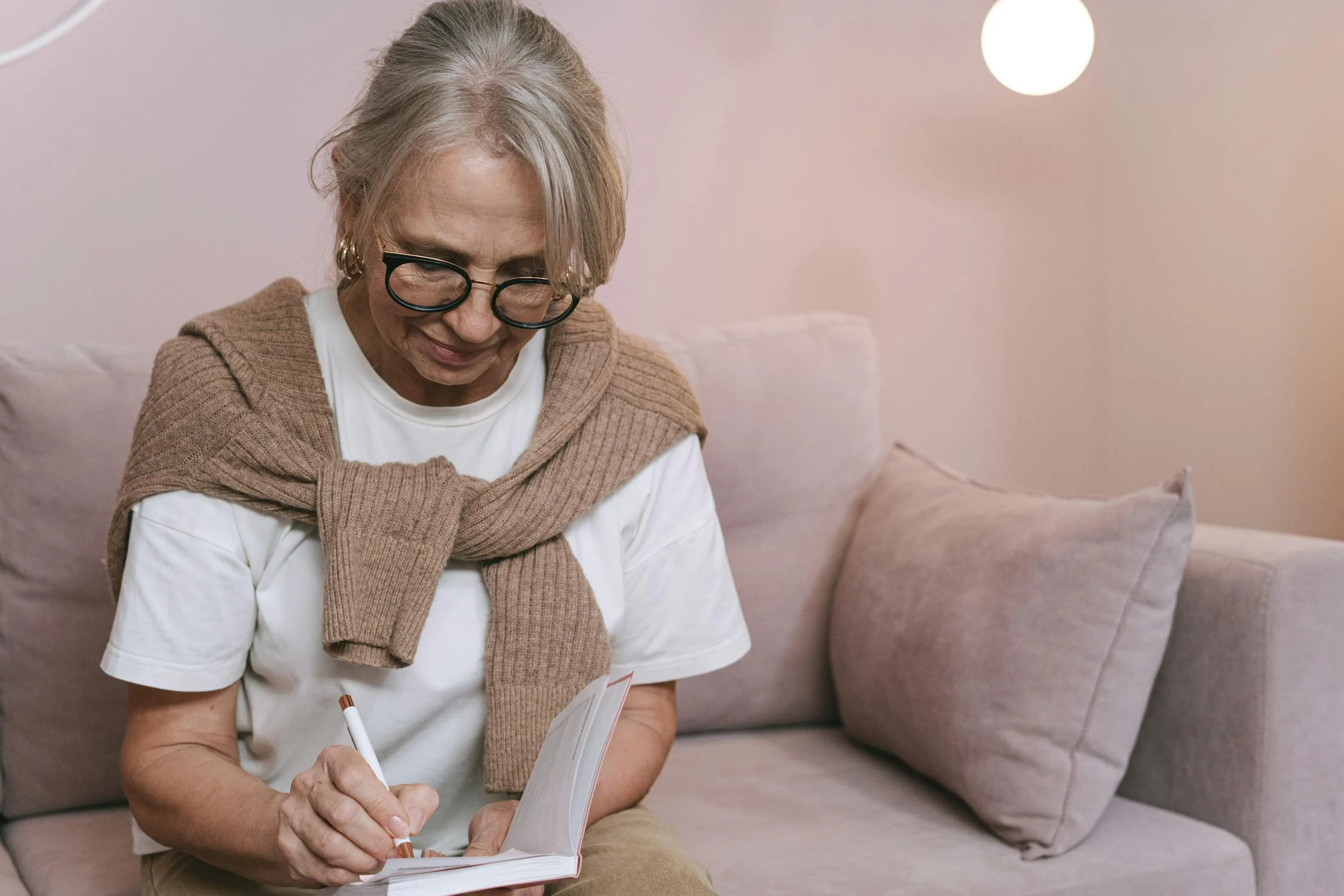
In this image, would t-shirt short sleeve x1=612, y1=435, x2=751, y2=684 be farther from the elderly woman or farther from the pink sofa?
the pink sofa

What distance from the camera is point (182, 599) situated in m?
1.07

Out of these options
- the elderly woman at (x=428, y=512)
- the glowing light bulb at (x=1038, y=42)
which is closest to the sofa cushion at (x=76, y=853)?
the elderly woman at (x=428, y=512)

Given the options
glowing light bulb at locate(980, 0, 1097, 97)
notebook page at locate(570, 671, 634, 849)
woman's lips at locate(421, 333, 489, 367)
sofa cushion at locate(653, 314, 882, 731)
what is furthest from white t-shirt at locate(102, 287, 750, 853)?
glowing light bulb at locate(980, 0, 1097, 97)

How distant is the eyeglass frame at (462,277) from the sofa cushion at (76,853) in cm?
67

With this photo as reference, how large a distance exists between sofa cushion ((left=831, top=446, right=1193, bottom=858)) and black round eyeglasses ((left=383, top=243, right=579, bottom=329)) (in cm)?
66

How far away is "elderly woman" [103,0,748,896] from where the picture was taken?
1.03m

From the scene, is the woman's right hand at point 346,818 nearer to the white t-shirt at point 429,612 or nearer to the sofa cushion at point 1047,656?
the white t-shirt at point 429,612

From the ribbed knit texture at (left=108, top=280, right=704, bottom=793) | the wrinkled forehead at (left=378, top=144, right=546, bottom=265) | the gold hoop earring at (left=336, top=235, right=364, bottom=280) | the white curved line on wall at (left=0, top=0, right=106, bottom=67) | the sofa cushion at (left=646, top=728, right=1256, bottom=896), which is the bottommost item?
the sofa cushion at (left=646, top=728, right=1256, bottom=896)

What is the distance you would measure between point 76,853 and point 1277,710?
4.30ft

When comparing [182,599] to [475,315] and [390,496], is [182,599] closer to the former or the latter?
[390,496]

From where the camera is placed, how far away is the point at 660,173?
2.18 meters

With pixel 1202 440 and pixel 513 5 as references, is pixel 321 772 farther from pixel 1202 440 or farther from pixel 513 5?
pixel 1202 440

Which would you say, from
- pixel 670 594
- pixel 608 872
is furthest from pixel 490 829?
pixel 670 594

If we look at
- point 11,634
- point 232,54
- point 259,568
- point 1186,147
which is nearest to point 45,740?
point 11,634
